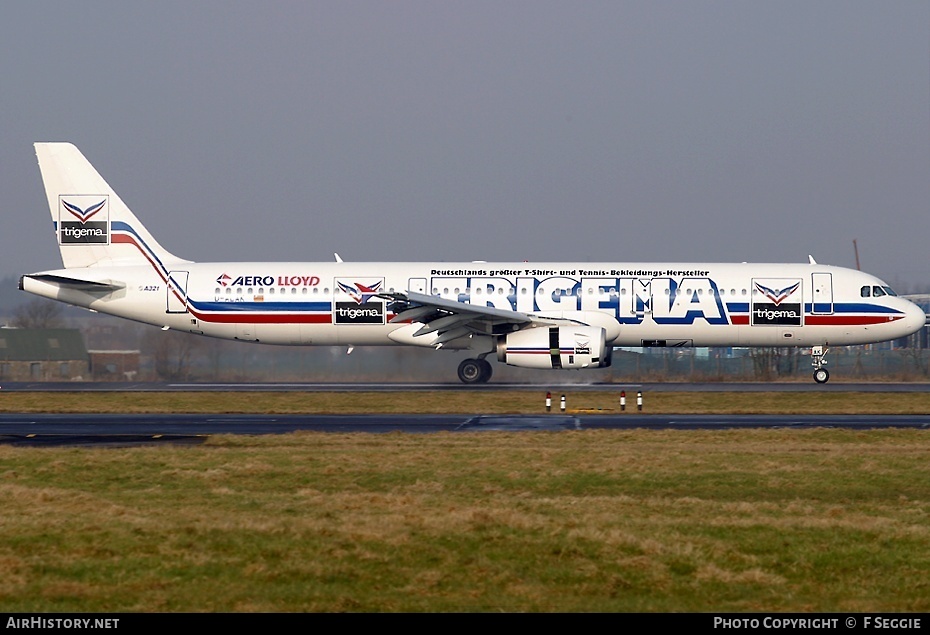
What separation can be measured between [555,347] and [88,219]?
1900 centimetres

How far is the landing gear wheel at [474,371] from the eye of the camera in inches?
1716

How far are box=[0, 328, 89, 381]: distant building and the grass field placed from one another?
4731 cm

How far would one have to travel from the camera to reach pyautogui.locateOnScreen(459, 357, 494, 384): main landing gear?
43.6 m

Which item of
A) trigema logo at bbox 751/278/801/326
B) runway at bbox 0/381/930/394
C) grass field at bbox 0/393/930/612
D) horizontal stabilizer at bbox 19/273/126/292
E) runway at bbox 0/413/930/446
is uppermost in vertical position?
horizontal stabilizer at bbox 19/273/126/292

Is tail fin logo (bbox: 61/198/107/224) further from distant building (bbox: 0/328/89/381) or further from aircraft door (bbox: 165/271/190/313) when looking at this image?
distant building (bbox: 0/328/89/381)

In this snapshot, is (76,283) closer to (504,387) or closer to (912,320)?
(504,387)

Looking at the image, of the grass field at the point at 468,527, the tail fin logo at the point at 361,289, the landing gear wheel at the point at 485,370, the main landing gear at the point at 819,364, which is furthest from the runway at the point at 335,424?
the main landing gear at the point at 819,364

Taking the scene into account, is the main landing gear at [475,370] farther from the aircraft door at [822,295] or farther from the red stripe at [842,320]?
the aircraft door at [822,295]

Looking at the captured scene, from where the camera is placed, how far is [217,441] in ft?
80.0

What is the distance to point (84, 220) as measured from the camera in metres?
44.4

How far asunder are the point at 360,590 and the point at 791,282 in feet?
112

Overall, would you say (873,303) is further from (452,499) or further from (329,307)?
(452,499)

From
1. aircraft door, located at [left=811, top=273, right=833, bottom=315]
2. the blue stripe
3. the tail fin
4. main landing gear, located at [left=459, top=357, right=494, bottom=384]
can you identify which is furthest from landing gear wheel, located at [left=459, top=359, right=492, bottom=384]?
aircraft door, located at [left=811, top=273, right=833, bottom=315]

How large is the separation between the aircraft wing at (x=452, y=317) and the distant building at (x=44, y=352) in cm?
3210
